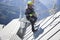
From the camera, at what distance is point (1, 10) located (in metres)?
12.2

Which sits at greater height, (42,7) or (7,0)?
(42,7)

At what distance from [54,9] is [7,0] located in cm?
578

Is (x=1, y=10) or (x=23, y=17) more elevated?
(x=23, y=17)

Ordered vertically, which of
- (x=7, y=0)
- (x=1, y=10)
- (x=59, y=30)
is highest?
(x=59, y=30)

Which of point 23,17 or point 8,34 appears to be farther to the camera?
point 23,17

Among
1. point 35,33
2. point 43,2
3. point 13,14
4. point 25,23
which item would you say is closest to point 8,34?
point 25,23

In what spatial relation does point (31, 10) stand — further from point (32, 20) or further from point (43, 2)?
point (43, 2)

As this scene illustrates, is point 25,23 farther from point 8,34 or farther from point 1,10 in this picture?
point 1,10

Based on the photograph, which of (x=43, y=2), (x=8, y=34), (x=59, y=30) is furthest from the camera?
(x=43, y=2)

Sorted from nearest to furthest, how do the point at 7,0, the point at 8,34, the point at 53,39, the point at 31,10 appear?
the point at 53,39 → the point at 31,10 → the point at 8,34 → the point at 7,0

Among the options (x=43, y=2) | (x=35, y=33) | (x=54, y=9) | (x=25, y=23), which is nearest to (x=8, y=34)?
(x=25, y=23)

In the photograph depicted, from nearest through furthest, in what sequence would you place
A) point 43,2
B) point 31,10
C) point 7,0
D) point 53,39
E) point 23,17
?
point 53,39
point 31,10
point 23,17
point 43,2
point 7,0

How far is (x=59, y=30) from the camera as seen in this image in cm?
415

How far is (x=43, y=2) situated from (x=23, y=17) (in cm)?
152
